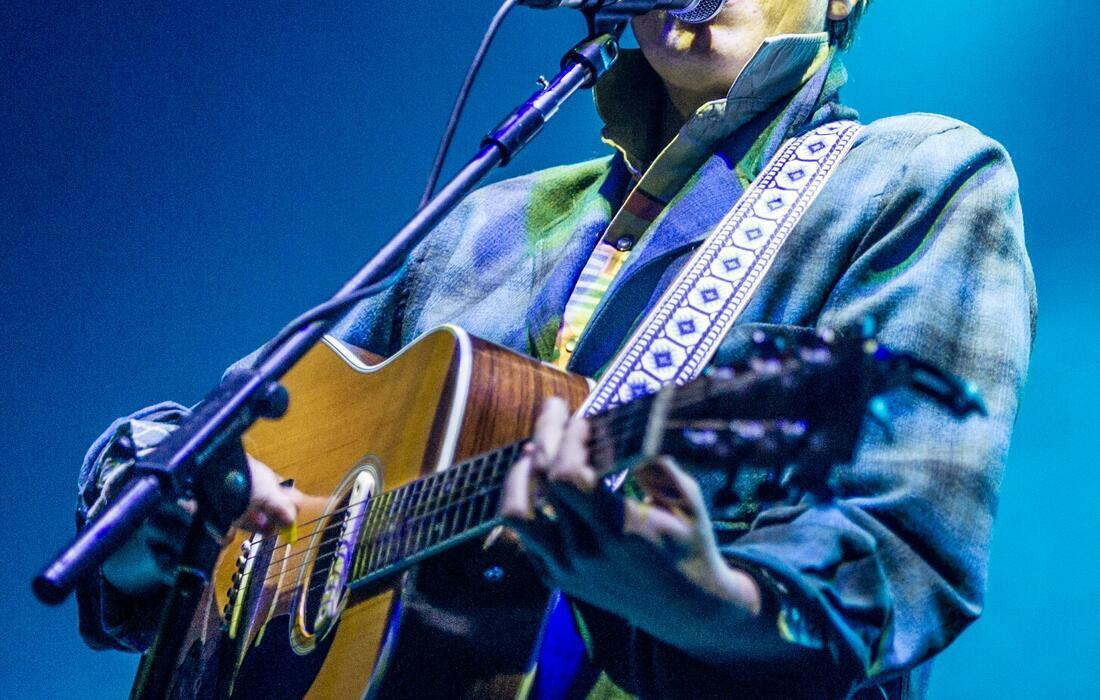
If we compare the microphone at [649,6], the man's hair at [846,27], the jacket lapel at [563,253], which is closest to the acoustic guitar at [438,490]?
the jacket lapel at [563,253]

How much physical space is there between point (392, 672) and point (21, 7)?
242 cm

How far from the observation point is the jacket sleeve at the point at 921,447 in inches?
45.2

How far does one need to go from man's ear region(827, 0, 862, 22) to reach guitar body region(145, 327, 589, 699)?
0.98 metres

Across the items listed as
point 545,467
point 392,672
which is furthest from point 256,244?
point 545,467

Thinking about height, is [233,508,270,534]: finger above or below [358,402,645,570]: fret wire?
above

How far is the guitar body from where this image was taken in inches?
52.0

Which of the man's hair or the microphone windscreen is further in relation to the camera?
the man's hair

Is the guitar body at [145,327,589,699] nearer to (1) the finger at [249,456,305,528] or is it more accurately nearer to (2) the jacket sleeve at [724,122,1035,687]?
(1) the finger at [249,456,305,528]

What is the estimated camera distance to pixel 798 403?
0.98 m

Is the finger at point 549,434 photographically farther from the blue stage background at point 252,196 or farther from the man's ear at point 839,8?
the blue stage background at point 252,196

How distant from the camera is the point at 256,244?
3176 millimetres

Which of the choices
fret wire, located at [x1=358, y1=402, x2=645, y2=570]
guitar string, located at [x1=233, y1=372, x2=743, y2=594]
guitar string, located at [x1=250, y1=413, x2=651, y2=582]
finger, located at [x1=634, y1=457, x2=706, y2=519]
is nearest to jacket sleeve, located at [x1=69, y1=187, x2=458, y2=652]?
guitar string, located at [x1=233, y1=372, x2=743, y2=594]

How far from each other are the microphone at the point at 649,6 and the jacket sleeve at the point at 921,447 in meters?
0.45

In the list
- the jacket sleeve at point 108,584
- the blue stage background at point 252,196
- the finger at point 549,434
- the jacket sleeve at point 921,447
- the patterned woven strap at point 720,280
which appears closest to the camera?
the finger at point 549,434
